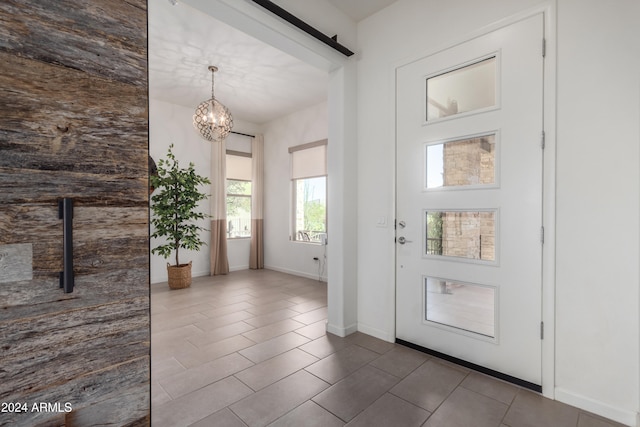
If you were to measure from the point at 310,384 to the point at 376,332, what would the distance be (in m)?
1.01

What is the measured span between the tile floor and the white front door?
275 mm

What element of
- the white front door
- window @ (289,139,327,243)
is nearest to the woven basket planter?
window @ (289,139,327,243)

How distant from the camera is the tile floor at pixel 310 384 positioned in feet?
5.75

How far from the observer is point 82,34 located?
1.04m

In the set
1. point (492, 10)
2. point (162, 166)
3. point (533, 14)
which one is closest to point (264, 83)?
point (162, 166)

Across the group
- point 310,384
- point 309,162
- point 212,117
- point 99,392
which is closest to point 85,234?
point 99,392

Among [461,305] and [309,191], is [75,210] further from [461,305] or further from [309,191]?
[309,191]

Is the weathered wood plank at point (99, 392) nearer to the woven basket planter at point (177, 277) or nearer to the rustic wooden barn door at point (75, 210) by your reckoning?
the rustic wooden barn door at point (75, 210)

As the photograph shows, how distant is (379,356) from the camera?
98.6 inches

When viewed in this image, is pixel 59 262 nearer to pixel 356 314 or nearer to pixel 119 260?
pixel 119 260

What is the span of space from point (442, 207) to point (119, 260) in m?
2.22

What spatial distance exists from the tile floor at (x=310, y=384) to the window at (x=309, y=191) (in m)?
2.47

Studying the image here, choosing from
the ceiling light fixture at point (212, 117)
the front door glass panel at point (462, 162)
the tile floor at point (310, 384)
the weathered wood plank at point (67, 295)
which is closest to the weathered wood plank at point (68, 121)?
the weathered wood plank at point (67, 295)

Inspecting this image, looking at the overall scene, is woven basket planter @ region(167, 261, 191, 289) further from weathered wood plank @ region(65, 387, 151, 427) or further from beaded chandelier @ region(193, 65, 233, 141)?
weathered wood plank @ region(65, 387, 151, 427)
